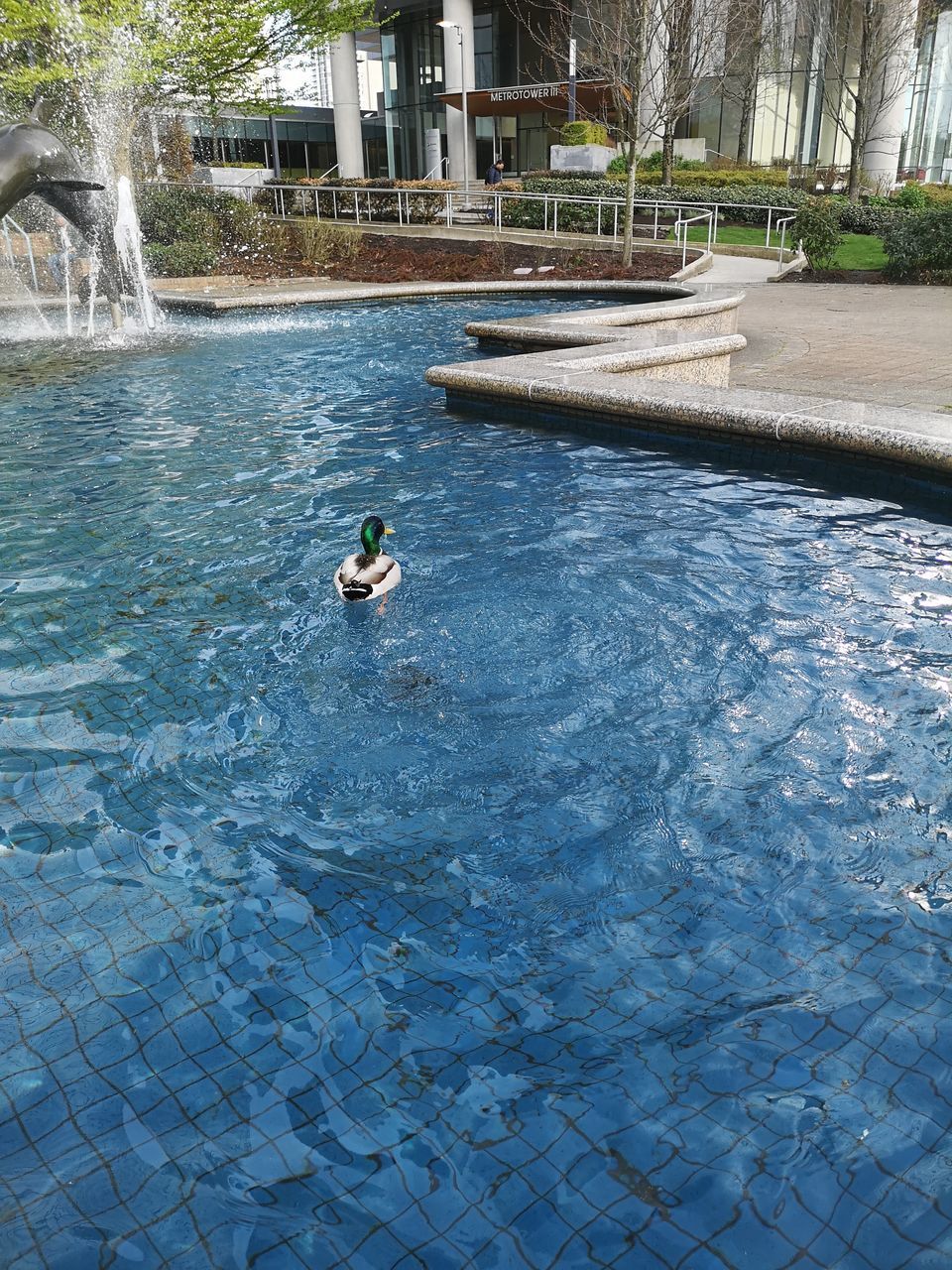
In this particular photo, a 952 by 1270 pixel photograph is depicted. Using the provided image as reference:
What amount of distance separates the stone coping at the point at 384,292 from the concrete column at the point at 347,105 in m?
26.0

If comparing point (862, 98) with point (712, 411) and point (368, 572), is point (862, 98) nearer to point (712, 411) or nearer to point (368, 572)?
point (712, 411)

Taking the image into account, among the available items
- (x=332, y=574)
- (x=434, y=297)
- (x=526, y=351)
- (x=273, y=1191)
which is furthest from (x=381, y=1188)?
(x=434, y=297)

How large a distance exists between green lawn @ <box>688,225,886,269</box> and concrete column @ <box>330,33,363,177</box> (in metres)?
20.2

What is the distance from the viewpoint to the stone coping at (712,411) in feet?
22.4

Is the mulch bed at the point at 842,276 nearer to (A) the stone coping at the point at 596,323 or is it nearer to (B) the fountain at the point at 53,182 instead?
(A) the stone coping at the point at 596,323

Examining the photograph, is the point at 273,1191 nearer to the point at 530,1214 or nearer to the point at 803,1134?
the point at 530,1214

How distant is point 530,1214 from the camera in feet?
7.79

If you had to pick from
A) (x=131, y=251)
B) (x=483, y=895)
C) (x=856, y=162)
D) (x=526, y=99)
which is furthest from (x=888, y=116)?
(x=483, y=895)

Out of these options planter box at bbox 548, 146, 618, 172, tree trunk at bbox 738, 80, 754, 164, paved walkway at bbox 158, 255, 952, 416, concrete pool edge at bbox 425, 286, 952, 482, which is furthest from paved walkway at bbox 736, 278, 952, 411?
tree trunk at bbox 738, 80, 754, 164

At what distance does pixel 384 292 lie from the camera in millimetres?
17859

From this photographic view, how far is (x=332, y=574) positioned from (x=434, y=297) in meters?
13.4

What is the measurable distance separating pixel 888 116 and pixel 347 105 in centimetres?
2092

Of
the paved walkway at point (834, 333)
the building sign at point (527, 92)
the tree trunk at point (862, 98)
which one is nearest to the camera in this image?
the paved walkway at point (834, 333)

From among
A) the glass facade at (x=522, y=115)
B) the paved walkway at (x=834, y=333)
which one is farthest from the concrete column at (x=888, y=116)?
the paved walkway at (x=834, y=333)
